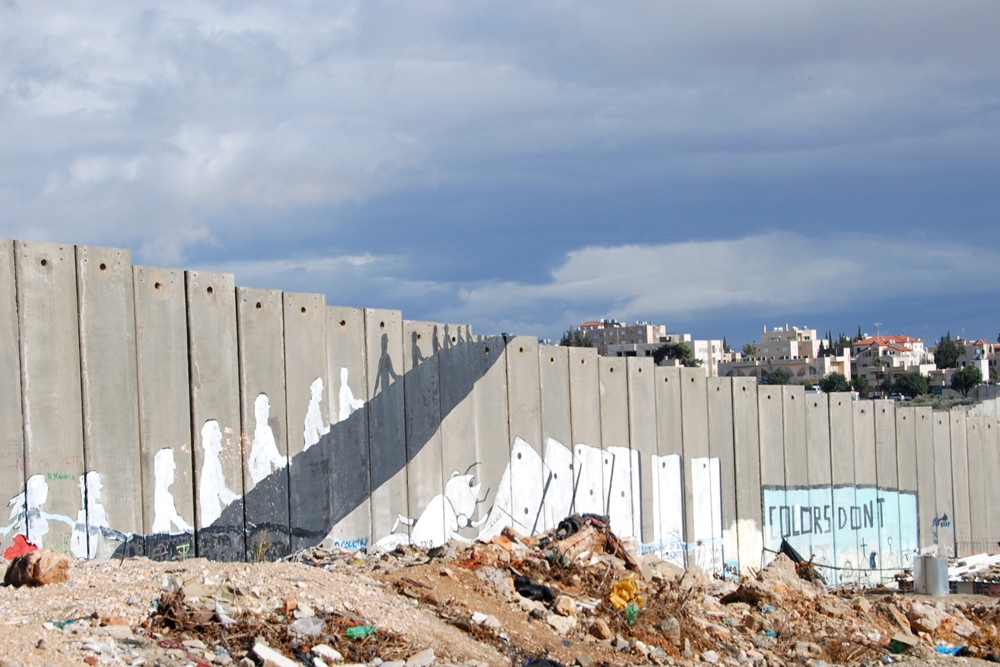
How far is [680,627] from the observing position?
8.77 m

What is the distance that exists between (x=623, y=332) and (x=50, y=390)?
12717 cm

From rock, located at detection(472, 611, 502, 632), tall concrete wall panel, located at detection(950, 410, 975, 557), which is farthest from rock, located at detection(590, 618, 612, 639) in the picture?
tall concrete wall panel, located at detection(950, 410, 975, 557)

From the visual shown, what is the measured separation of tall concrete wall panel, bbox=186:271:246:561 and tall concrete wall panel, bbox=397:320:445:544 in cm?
194

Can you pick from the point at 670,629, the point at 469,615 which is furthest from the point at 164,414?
the point at 670,629

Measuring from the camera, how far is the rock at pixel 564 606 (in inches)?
331

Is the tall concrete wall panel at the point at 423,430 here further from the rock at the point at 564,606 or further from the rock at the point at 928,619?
the rock at the point at 928,619

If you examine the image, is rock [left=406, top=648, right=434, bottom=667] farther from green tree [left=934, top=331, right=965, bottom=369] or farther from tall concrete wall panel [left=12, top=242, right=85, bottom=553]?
green tree [left=934, top=331, right=965, bottom=369]

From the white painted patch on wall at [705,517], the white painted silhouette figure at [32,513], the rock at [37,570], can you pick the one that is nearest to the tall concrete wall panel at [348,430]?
the white painted silhouette figure at [32,513]

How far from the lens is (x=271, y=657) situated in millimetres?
6066

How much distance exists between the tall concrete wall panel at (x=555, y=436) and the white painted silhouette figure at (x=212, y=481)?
405 centimetres

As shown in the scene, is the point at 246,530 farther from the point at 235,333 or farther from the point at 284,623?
the point at 284,623

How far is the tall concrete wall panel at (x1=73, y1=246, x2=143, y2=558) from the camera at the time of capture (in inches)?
320

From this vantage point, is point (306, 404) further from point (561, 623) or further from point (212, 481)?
point (561, 623)

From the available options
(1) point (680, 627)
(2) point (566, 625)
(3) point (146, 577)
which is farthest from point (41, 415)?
(1) point (680, 627)
